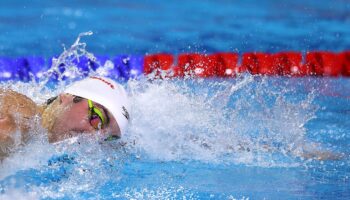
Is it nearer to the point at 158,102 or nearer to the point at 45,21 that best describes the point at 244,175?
the point at 158,102

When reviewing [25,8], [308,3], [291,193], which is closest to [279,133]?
[291,193]

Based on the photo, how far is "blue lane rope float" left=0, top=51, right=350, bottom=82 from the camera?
505 centimetres

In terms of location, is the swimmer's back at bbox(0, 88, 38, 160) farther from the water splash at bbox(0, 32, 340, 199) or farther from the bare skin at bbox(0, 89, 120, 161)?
the water splash at bbox(0, 32, 340, 199)

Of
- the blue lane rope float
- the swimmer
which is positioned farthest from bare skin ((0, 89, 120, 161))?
the blue lane rope float

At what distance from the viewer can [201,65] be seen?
518 centimetres

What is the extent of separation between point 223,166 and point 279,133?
0.57 m

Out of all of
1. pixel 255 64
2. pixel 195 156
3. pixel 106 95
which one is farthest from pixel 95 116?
pixel 255 64

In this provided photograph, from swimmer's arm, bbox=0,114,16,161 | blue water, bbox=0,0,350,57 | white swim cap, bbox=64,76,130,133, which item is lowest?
swimmer's arm, bbox=0,114,16,161

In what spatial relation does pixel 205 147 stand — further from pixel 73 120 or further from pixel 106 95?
pixel 73 120

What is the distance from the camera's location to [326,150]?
3.39 m

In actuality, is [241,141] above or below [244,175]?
above

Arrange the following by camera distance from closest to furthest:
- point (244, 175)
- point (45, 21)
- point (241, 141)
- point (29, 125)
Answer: point (29, 125) < point (244, 175) < point (241, 141) < point (45, 21)

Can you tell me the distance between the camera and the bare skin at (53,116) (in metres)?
2.53

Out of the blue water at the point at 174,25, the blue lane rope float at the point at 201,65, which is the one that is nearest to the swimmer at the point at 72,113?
the blue lane rope float at the point at 201,65
